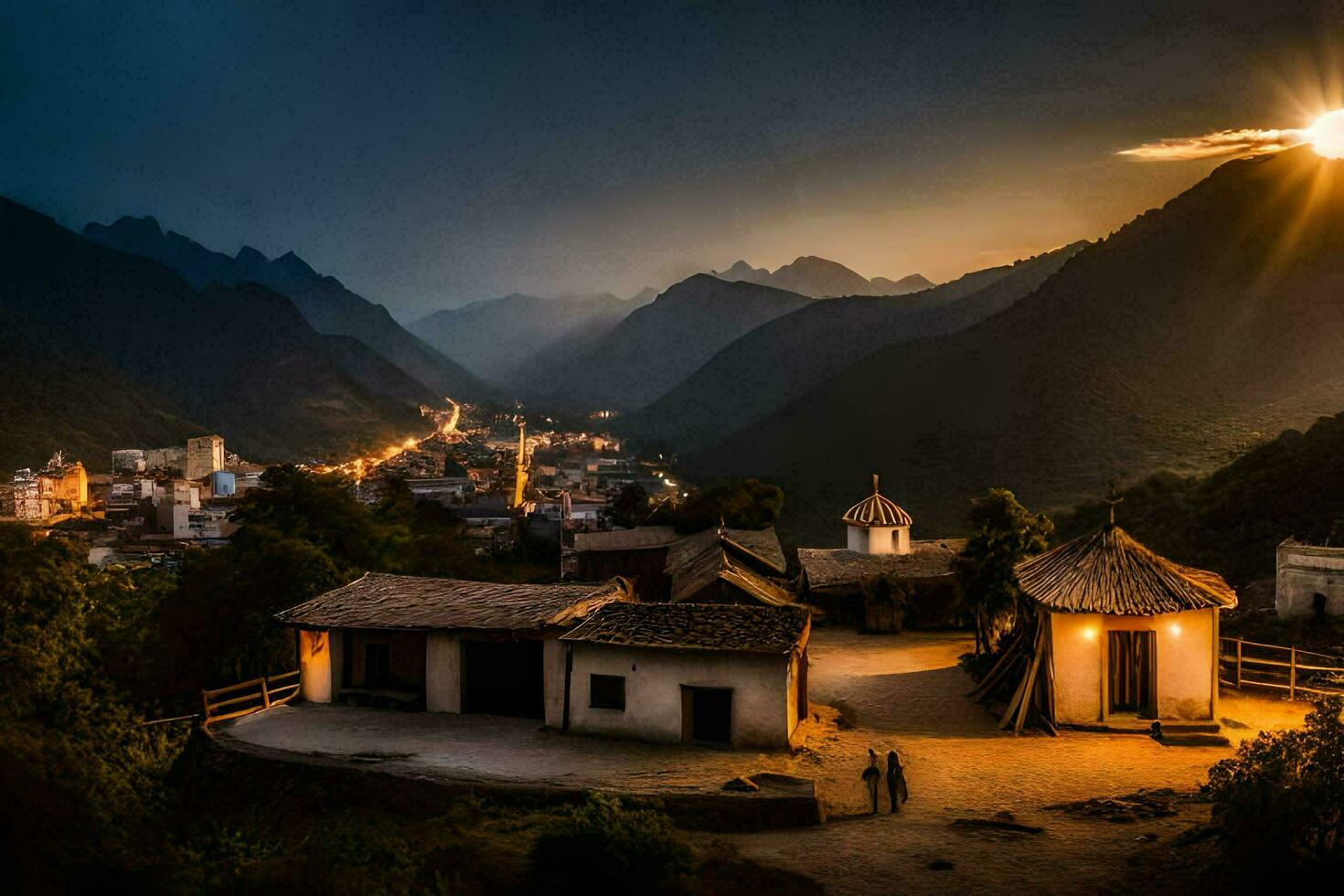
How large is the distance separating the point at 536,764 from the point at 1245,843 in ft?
32.7

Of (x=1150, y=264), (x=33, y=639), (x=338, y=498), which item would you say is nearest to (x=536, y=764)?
(x=33, y=639)

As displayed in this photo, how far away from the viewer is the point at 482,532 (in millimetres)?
60469

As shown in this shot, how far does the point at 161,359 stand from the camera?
127125mm

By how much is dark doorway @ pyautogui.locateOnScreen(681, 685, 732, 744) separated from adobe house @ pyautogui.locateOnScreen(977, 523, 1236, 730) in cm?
535

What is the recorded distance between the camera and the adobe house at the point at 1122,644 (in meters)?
17.5

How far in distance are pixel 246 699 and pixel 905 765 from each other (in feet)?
43.0

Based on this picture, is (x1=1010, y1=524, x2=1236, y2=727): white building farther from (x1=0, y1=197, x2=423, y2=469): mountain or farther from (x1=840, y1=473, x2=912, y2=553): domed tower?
(x1=0, y1=197, x2=423, y2=469): mountain

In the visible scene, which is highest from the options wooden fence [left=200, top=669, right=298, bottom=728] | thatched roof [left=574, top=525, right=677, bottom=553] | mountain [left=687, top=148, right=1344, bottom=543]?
mountain [left=687, top=148, right=1344, bottom=543]

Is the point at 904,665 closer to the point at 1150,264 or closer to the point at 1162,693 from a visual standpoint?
the point at 1162,693

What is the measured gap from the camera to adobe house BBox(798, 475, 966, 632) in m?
31.0

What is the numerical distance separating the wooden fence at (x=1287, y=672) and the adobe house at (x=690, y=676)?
30.1ft

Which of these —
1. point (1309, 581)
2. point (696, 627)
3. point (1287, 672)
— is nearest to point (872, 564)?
point (1309, 581)

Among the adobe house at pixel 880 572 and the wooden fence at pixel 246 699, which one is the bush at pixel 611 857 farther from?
the adobe house at pixel 880 572

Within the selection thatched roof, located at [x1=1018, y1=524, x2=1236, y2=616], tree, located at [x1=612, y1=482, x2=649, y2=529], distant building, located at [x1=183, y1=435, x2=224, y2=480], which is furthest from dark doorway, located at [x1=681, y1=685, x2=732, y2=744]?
distant building, located at [x1=183, y1=435, x2=224, y2=480]
